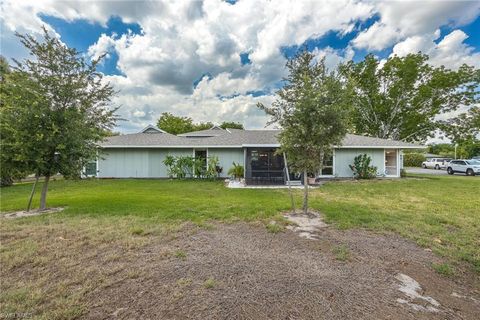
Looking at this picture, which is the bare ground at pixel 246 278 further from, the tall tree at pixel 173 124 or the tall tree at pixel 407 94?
the tall tree at pixel 173 124

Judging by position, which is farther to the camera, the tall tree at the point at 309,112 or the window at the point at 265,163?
the window at the point at 265,163

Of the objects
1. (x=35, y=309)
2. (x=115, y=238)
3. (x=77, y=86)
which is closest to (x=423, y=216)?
(x=115, y=238)

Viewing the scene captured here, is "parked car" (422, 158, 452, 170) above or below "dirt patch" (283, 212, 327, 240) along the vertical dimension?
above

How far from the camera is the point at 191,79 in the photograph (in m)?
19.1

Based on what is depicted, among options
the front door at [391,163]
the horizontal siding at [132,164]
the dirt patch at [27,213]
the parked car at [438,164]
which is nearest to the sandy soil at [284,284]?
the dirt patch at [27,213]

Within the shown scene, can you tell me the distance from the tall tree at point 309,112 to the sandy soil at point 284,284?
2962mm

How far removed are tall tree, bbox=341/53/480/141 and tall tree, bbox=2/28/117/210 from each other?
75.6ft

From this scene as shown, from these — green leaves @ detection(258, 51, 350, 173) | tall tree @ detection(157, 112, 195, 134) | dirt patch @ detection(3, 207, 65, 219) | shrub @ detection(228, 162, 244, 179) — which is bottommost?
dirt patch @ detection(3, 207, 65, 219)

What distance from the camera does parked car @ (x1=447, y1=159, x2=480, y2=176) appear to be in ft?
66.6

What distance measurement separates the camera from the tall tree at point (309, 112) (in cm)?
620

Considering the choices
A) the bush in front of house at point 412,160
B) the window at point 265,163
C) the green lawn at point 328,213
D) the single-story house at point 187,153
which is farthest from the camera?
the bush in front of house at point 412,160

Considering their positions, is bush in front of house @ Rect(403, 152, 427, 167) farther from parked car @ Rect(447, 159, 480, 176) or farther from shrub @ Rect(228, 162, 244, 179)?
shrub @ Rect(228, 162, 244, 179)

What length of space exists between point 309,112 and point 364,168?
11.7m

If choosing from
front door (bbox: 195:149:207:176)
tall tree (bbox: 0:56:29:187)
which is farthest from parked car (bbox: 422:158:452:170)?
tall tree (bbox: 0:56:29:187)
